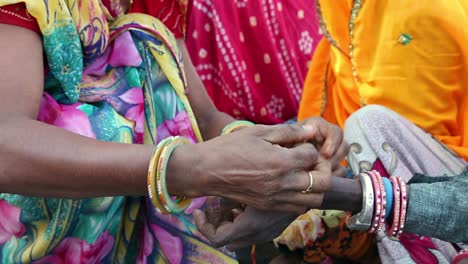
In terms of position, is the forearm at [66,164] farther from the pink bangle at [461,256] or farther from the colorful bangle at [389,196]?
the pink bangle at [461,256]

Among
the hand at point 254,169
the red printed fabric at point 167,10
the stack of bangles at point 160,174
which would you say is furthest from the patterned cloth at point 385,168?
the stack of bangles at point 160,174

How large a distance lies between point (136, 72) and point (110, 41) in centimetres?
10

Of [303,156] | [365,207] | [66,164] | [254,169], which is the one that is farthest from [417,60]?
[66,164]

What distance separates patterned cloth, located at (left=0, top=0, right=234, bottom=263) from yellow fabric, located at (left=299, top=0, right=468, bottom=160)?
69cm

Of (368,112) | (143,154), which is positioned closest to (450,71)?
(368,112)

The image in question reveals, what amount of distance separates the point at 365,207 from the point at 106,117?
1.90 feet

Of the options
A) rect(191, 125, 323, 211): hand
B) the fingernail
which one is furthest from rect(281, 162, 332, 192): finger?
the fingernail

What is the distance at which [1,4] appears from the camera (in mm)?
1146

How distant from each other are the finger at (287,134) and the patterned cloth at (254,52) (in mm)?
1339

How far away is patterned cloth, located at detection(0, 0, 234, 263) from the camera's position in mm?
1329

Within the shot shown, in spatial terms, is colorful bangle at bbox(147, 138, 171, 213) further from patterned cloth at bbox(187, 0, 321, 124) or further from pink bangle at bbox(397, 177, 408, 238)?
patterned cloth at bbox(187, 0, 321, 124)

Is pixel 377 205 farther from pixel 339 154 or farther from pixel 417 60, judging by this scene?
pixel 417 60

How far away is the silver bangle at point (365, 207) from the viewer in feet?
4.67

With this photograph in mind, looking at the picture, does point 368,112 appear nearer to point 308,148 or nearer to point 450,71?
point 450,71
